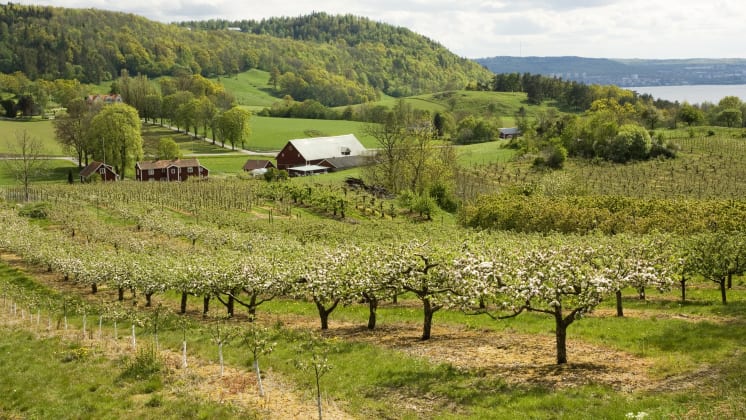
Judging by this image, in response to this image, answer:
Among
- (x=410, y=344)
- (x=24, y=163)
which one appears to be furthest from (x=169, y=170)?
(x=410, y=344)

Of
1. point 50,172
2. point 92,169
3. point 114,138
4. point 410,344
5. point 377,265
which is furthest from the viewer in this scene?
point 50,172

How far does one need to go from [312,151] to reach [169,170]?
2955 centimetres

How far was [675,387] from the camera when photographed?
18703 mm

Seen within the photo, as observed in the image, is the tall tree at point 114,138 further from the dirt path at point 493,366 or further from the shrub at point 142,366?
the dirt path at point 493,366

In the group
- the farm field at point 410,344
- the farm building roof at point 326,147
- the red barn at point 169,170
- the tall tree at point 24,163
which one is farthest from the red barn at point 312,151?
the farm field at point 410,344

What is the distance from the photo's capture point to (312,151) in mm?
121625

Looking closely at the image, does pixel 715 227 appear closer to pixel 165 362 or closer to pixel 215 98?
pixel 165 362

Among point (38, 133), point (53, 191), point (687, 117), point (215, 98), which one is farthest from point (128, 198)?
point (687, 117)

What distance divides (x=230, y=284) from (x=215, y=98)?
6330 inches

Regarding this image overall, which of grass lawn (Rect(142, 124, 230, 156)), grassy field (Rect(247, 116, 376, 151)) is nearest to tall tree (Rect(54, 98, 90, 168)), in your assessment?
grass lawn (Rect(142, 124, 230, 156))

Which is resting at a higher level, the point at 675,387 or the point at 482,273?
the point at 482,273

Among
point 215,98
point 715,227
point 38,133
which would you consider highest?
point 215,98

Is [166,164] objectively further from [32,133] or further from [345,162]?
[32,133]

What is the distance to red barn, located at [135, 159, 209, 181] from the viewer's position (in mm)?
104000
